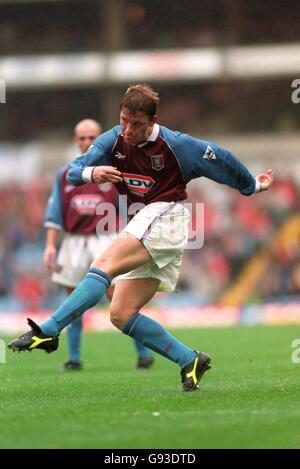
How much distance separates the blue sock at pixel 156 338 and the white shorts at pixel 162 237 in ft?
1.03

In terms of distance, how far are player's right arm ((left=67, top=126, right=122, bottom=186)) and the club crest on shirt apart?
300 millimetres

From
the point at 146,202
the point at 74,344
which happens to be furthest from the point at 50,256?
the point at 146,202

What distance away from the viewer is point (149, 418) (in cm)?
596

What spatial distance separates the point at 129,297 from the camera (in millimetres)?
7305

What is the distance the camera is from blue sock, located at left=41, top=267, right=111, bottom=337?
686 centimetres

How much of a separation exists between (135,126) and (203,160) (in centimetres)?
57

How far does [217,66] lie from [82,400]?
24.7 m

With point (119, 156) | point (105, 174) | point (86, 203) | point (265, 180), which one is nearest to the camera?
Result: point (105, 174)

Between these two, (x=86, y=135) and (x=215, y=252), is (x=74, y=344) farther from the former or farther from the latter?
(x=215, y=252)

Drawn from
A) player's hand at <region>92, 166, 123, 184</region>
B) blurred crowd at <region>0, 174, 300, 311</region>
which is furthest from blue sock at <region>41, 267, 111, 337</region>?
blurred crowd at <region>0, 174, 300, 311</region>

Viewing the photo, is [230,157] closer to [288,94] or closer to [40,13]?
[288,94]

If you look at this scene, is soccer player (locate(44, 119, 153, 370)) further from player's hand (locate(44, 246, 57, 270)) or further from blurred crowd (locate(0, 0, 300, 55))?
blurred crowd (locate(0, 0, 300, 55))
